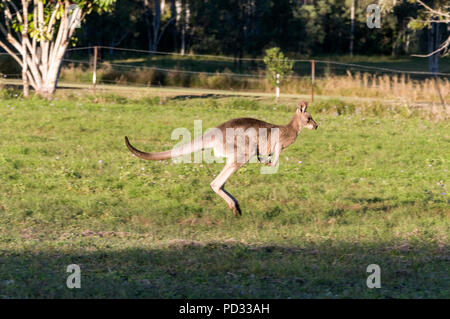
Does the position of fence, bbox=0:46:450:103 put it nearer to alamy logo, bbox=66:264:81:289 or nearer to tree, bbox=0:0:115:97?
tree, bbox=0:0:115:97

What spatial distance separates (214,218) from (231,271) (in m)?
2.28

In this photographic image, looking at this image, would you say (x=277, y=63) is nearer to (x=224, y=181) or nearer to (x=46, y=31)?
(x=46, y=31)

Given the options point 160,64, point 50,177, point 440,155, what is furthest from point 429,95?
point 160,64

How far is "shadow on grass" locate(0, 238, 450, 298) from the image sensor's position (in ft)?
18.2

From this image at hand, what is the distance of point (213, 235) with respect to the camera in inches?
302

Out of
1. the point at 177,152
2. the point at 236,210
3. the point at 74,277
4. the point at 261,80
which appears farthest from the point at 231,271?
the point at 261,80

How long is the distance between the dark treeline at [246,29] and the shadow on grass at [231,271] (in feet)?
143

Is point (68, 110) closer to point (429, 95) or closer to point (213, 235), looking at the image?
point (213, 235)

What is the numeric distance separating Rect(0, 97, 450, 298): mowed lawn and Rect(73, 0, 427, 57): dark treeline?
3711 cm

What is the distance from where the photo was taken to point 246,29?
53625 mm

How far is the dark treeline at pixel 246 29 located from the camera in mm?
51188

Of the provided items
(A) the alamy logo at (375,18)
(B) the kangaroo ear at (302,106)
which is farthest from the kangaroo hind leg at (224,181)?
(A) the alamy logo at (375,18)

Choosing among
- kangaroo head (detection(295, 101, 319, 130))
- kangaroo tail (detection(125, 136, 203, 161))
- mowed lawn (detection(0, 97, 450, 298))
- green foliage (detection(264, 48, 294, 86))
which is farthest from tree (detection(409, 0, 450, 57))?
kangaroo tail (detection(125, 136, 203, 161))
